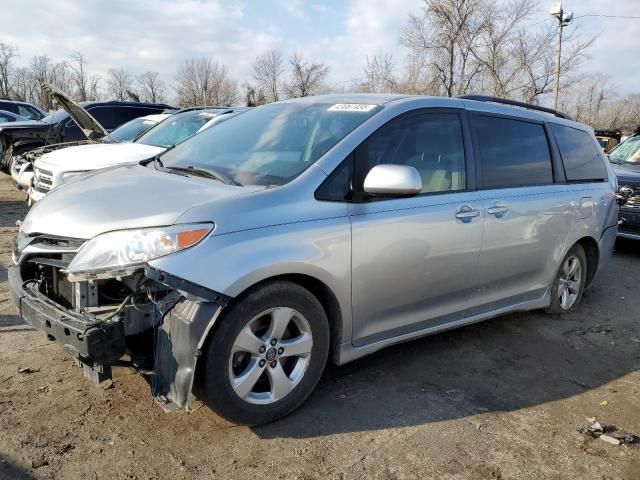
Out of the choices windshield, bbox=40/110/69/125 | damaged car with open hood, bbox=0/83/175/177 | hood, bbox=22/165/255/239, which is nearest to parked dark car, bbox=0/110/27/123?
damaged car with open hood, bbox=0/83/175/177

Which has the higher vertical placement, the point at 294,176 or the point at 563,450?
the point at 294,176

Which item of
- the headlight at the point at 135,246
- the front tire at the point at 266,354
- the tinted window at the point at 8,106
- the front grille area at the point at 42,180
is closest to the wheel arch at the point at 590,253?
the front tire at the point at 266,354

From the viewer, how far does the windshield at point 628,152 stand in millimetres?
8922

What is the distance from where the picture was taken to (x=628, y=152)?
9242 mm

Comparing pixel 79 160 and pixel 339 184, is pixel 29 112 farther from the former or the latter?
pixel 339 184

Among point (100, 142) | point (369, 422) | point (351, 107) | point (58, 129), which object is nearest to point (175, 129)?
point (100, 142)

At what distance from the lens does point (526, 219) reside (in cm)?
420

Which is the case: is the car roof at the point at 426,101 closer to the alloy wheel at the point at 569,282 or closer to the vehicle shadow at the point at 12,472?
the alloy wheel at the point at 569,282

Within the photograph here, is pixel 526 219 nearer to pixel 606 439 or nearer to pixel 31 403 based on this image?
pixel 606 439

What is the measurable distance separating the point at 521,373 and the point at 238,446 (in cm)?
214

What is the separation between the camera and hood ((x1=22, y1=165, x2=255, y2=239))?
2717 millimetres

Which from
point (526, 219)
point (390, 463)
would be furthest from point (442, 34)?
point (390, 463)

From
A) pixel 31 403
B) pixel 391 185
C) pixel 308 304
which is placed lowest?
pixel 31 403

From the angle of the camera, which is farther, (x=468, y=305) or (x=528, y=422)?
(x=468, y=305)
